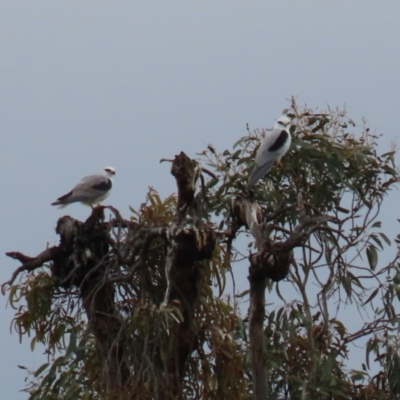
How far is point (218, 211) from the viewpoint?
8.17m

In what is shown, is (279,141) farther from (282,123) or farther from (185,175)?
(185,175)

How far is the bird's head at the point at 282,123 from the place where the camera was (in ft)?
27.0

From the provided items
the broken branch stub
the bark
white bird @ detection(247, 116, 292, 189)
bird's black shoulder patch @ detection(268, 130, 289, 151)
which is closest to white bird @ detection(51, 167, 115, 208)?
white bird @ detection(247, 116, 292, 189)

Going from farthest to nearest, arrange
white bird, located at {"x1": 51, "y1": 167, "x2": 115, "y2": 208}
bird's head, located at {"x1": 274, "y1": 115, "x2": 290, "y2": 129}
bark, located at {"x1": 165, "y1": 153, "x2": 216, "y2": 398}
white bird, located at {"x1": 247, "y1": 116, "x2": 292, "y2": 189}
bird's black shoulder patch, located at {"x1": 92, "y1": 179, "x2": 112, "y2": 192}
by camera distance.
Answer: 1. bird's black shoulder patch, located at {"x1": 92, "y1": 179, "x2": 112, "y2": 192}
2. white bird, located at {"x1": 51, "y1": 167, "x2": 115, "y2": 208}
3. bird's head, located at {"x1": 274, "y1": 115, "x2": 290, "y2": 129}
4. white bird, located at {"x1": 247, "y1": 116, "x2": 292, "y2": 189}
5. bark, located at {"x1": 165, "y1": 153, "x2": 216, "y2": 398}

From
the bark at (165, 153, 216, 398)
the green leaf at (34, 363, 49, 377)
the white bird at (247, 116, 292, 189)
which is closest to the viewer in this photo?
the bark at (165, 153, 216, 398)

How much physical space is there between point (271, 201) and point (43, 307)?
2.05m

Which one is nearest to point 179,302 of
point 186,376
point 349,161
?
point 186,376

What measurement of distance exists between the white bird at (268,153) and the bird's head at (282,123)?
5.7 inches

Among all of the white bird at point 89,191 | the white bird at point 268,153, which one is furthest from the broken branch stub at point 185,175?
the white bird at point 89,191

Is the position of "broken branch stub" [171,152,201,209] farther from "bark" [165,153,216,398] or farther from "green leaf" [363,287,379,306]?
"green leaf" [363,287,379,306]

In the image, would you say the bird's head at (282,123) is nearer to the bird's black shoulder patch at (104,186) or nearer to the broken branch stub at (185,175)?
the bird's black shoulder patch at (104,186)

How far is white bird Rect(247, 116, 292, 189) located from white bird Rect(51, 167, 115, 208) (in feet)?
4.11

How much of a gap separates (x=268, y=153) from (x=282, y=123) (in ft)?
1.26

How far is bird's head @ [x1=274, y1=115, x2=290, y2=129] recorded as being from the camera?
8227mm
